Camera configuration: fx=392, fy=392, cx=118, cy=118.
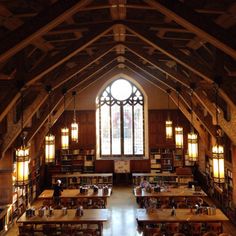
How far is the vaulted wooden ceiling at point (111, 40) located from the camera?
5438 mm

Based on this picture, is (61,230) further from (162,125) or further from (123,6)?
(162,125)

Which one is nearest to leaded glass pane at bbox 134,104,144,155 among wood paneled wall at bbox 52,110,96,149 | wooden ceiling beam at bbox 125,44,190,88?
wood paneled wall at bbox 52,110,96,149

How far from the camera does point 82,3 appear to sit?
5.40m

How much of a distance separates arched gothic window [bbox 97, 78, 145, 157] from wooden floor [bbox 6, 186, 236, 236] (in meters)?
2.29

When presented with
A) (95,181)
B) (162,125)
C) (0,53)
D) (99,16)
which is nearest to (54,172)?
(95,181)

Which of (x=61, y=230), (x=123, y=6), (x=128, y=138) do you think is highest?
(x=123, y=6)

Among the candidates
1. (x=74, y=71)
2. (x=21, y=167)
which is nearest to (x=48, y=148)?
(x=21, y=167)

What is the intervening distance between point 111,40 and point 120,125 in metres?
6.94

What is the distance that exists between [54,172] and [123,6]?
34.0 ft

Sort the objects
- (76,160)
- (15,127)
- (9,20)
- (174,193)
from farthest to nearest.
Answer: (76,160) → (174,193) → (15,127) → (9,20)

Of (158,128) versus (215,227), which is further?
(158,128)

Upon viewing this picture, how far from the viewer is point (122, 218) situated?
11.7 meters

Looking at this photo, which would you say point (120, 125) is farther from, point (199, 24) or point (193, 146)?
point (199, 24)

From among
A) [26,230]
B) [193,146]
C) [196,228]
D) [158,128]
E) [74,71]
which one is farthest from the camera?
[158,128]
